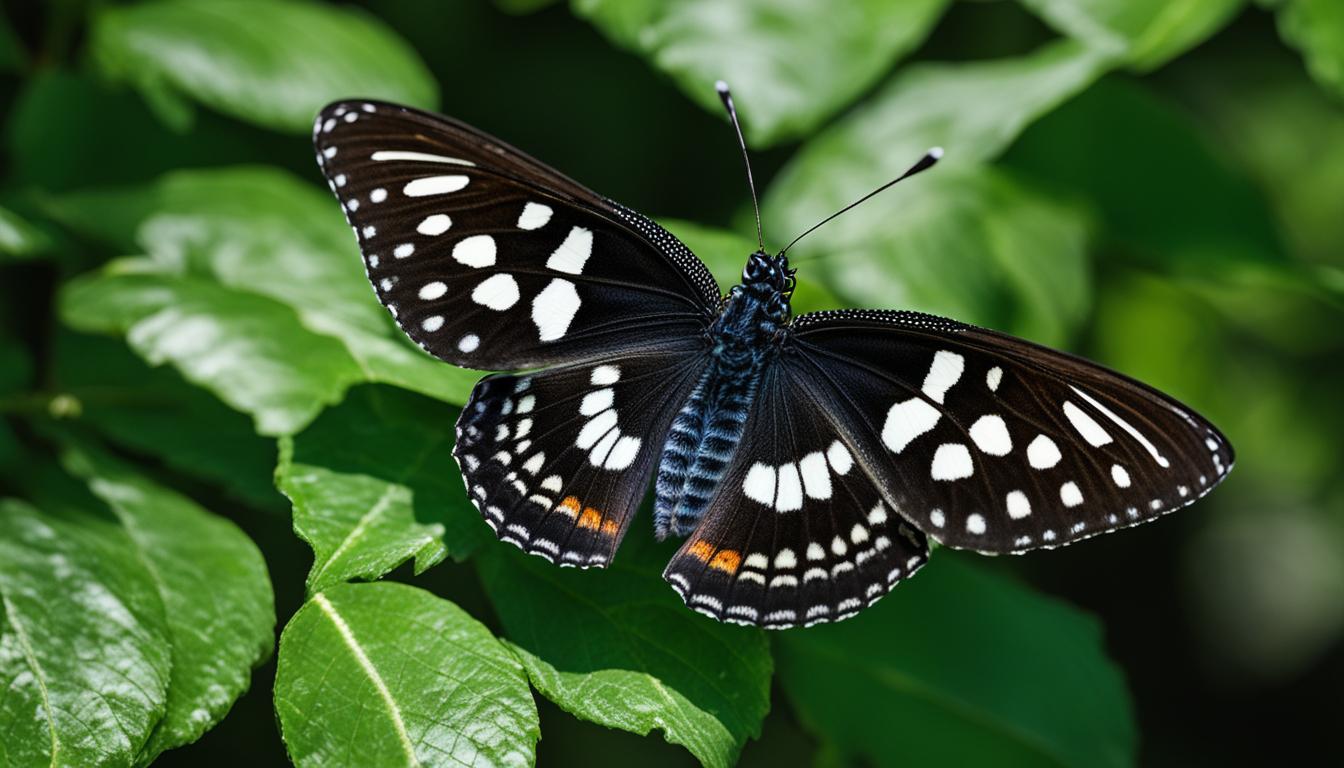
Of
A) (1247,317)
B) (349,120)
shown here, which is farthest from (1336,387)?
(349,120)

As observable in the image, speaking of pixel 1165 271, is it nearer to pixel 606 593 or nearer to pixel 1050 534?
pixel 1050 534

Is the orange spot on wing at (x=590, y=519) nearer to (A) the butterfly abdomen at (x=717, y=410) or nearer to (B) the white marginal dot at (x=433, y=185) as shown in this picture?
(A) the butterfly abdomen at (x=717, y=410)

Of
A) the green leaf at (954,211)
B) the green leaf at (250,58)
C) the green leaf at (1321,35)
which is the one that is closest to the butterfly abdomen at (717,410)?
the green leaf at (954,211)

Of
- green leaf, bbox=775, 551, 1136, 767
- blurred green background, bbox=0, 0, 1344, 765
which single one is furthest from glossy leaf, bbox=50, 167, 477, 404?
green leaf, bbox=775, 551, 1136, 767

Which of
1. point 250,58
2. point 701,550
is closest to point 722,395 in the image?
point 701,550

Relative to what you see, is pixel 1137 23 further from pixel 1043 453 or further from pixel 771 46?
pixel 1043 453

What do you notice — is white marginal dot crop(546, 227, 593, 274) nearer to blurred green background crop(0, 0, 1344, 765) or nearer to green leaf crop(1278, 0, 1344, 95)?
blurred green background crop(0, 0, 1344, 765)
